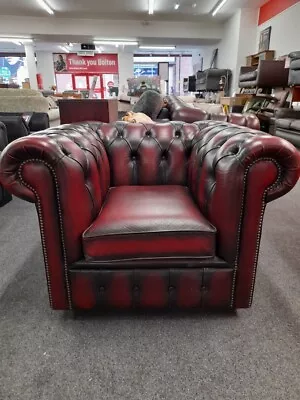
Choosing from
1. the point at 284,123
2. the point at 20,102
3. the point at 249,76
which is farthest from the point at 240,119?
the point at 249,76

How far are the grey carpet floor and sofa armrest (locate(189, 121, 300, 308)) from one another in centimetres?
19

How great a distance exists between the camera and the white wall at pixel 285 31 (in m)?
6.21

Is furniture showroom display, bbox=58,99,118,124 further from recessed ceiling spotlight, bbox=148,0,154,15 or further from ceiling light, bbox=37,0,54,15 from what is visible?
ceiling light, bbox=37,0,54,15

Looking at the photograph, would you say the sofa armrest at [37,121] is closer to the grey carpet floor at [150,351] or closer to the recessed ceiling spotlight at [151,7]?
the grey carpet floor at [150,351]

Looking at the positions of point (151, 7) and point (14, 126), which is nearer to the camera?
point (14, 126)

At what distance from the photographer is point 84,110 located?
2412mm

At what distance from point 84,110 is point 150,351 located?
6.29 ft

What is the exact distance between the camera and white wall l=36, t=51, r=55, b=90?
14.4 meters

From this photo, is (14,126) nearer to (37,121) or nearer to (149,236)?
(37,121)

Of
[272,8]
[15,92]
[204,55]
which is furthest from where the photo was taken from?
[204,55]

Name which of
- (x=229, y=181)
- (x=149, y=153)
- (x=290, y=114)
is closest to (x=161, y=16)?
(x=290, y=114)

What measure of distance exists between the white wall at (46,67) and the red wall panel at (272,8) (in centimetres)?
1048

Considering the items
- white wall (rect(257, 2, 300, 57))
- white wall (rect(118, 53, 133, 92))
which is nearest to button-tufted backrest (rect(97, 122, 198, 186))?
white wall (rect(257, 2, 300, 57))

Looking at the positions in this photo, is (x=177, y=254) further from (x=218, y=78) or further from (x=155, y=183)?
(x=218, y=78)
